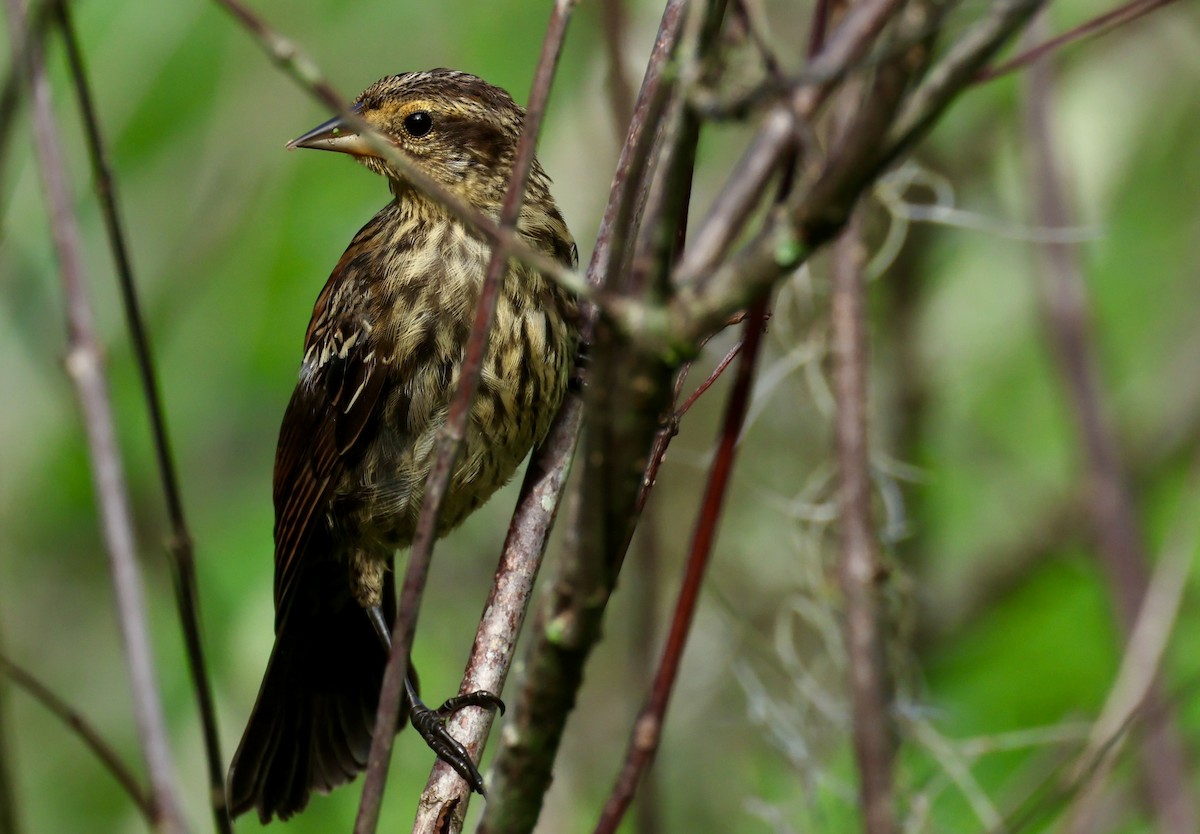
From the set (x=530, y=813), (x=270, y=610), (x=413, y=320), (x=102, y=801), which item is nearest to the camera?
(x=530, y=813)

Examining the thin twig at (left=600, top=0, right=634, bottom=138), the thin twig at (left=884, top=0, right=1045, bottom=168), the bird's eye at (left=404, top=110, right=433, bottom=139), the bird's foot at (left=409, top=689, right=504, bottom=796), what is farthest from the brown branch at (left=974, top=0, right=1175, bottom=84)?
the bird's eye at (left=404, top=110, right=433, bottom=139)

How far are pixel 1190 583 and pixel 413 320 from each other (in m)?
3.15

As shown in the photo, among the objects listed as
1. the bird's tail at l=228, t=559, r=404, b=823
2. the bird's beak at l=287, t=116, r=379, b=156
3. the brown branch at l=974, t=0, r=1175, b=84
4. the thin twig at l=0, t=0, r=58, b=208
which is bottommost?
the thin twig at l=0, t=0, r=58, b=208

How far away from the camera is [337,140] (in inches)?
127

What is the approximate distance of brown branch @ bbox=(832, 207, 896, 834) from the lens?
2.14 metres

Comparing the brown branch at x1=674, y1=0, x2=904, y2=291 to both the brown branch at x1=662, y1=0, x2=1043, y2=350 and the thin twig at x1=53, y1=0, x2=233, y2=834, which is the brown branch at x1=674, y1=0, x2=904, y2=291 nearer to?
the brown branch at x1=662, y1=0, x2=1043, y2=350

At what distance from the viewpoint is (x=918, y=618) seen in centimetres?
496

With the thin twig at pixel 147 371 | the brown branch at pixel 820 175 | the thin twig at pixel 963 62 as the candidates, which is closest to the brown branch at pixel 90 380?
the thin twig at pixel 147 371

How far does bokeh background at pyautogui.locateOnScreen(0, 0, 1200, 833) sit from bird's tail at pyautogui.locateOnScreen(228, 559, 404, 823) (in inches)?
31.2

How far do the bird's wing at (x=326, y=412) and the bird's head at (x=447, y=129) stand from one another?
0.97 feet

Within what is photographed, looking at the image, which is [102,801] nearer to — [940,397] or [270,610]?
[270,610]

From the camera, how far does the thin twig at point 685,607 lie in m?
1.46

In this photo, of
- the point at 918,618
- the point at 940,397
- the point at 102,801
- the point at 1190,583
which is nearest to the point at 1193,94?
the point at 940,397

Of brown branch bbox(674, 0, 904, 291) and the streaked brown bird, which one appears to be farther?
the streaked brown bird
